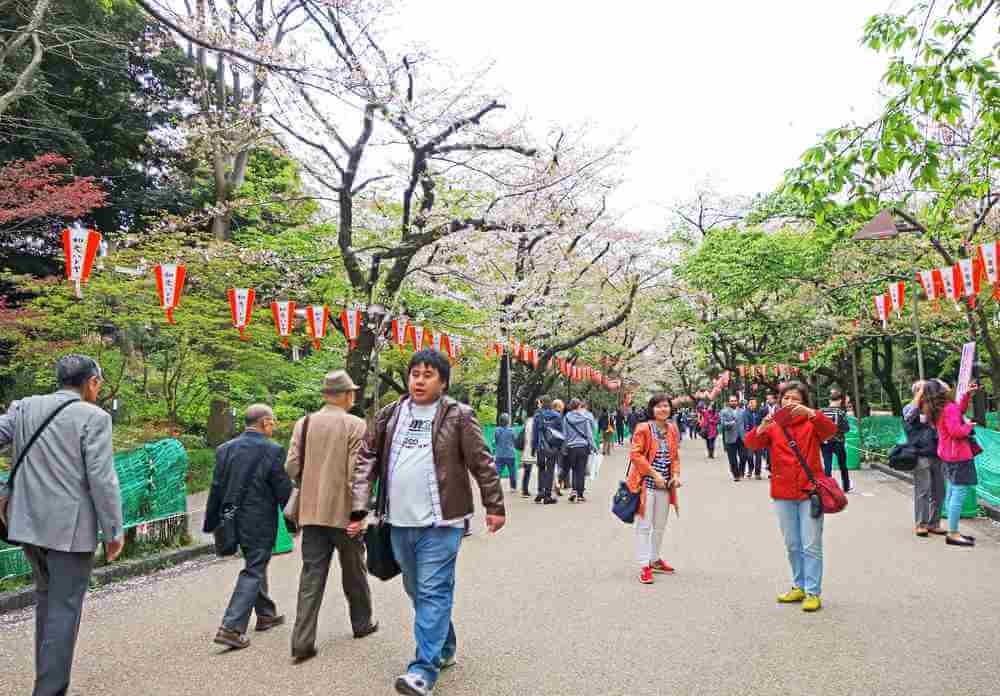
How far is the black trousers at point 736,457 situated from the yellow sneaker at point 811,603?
1125 centimetres

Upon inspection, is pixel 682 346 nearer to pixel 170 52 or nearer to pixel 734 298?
pixel 734 298

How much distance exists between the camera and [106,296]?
14.0 m

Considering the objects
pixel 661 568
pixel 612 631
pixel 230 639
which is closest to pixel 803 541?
pixel 661 568

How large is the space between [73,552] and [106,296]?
37.6 ft

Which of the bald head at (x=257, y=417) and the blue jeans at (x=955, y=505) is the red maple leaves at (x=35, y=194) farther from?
the blue jeans at (x=955, y=505)

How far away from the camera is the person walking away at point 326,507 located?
4.72 m

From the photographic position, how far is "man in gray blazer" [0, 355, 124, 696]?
12.5 feet

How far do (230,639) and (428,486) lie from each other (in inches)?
76.6

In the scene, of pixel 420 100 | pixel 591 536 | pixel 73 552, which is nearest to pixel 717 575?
pixel 591 536

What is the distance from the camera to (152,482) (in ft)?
28.5

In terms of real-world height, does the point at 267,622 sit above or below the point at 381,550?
below

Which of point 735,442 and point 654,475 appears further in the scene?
point 735,442

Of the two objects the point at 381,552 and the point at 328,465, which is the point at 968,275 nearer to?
the point at 328,465

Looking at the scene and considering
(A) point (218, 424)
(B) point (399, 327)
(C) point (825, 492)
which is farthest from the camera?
(A) point (218, 424)
